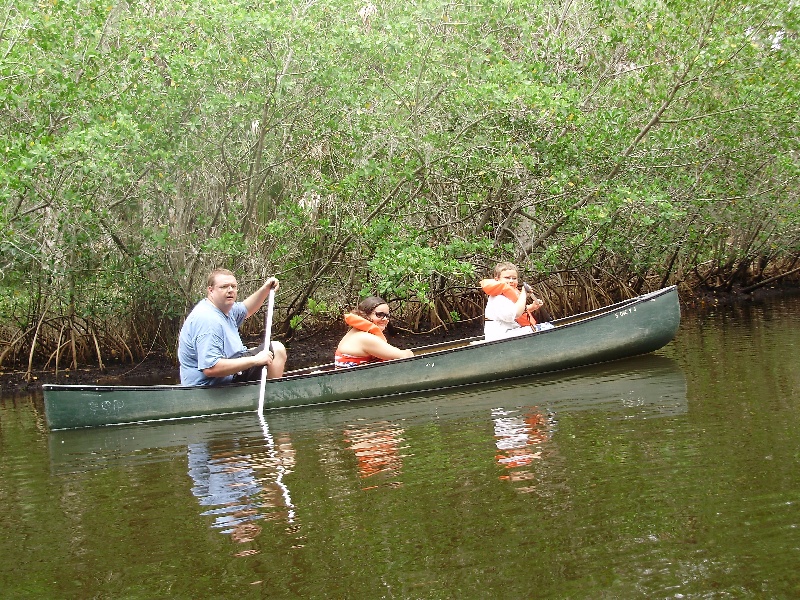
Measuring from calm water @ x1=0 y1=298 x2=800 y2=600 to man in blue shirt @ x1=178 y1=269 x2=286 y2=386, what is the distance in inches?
17.0

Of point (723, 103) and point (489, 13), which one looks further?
point (723, 103)

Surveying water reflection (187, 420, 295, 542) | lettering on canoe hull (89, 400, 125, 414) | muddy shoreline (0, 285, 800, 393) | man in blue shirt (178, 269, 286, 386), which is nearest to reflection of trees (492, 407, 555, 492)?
water reflection (187, 420, 295, 542)

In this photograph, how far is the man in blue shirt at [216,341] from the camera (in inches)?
330

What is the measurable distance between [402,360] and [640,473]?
13.4ft

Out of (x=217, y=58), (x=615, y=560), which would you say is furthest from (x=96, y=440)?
(x=615, y=560)

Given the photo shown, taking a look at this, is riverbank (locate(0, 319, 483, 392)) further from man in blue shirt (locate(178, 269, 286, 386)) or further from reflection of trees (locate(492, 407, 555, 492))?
reflection of trees (locate(492, 407, 555, 492))

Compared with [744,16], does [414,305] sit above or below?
below

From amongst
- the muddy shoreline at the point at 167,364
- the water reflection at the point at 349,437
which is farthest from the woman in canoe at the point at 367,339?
the muddy shoreline at the point at 167,364

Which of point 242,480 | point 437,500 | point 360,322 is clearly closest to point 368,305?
point 360,322

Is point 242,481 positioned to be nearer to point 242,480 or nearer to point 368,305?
point 242,480

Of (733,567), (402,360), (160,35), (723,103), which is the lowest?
(733,567)

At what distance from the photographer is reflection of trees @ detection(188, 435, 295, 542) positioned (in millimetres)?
4996

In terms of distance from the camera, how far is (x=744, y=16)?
1263 cm

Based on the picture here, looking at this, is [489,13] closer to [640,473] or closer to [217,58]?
[217,58]
